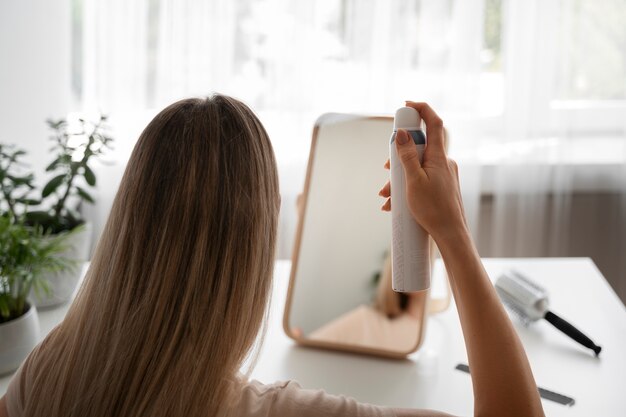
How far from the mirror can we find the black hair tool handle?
Answer: 0.76 ft

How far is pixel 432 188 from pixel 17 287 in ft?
2.13

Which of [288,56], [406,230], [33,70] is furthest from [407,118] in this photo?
[33,70]

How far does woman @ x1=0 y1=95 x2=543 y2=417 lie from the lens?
696 mm

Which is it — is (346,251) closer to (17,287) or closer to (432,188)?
(432,188)

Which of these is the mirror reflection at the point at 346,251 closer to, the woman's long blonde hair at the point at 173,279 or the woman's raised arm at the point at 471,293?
the woman's raised arm at the point at 471,293

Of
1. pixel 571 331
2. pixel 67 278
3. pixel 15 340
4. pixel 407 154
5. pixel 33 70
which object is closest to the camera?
pixel 407 154

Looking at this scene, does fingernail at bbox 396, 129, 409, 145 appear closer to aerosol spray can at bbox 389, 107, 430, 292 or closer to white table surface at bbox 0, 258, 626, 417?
aerosol spray can at bbox 389, 107, 430, 292

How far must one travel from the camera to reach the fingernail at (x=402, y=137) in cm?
81

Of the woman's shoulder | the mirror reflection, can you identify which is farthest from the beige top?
the mirror reflection

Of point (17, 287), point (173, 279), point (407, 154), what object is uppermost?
point (407, 154)

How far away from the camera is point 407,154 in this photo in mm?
800

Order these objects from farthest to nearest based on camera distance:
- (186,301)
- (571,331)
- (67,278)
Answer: (67,278), (571,331), (186,301)

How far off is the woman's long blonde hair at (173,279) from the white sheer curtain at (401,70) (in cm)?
129

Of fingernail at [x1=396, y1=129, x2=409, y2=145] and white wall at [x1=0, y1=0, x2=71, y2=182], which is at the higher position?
white wall at [x1=0, y1=0, x2=71, y2=182]
